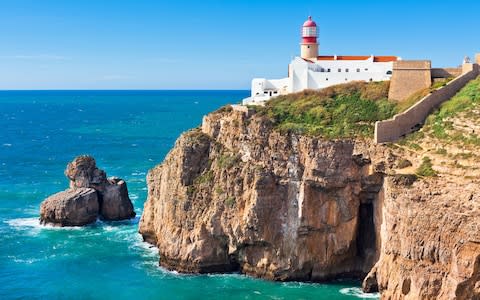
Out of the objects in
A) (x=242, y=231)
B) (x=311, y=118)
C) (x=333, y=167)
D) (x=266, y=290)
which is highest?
(x=311, y=118)

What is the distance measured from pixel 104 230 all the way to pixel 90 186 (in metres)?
4.75

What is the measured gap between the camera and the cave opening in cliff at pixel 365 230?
39812mm

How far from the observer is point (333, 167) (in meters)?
38.2

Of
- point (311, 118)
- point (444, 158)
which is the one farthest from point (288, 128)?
→ point (444, 158)

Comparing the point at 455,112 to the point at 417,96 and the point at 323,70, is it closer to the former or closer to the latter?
A: the point at 417,96

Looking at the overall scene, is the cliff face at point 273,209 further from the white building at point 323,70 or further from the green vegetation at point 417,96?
the white building at point 323,70

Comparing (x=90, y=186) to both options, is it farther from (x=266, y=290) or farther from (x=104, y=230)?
(x=266, y=290)

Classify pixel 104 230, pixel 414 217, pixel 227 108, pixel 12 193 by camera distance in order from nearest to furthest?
1. pixel 414 217
2. pixel 227 108
3. pixel 104 230
4. pixel 12 193

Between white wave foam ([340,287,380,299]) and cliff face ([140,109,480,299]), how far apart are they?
0.50m

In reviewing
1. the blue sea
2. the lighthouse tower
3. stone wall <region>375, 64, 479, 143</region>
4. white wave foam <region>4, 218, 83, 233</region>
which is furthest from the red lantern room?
white wave foam <region>4, 218, 83, 233</region>

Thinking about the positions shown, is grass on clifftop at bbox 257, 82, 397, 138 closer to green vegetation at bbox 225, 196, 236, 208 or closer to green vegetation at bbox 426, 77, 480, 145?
green vegetation at bbox 426, 77, 480, 145

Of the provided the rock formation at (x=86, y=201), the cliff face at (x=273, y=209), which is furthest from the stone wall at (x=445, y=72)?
the rock formation at (x=86, y=201)

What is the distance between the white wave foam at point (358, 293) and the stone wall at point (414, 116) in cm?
918

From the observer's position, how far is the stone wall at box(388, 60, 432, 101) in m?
43.7
